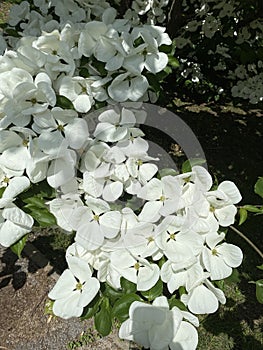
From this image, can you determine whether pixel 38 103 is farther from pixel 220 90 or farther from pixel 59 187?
pixel 220 90

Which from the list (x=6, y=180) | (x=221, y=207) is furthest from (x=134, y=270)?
(x=6, y=180)

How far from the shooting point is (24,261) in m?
3.21

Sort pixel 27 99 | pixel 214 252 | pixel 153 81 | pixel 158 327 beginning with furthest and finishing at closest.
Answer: pixel 153 81 → pixel 27 99 → pixel 214 252 → pixel 158 327

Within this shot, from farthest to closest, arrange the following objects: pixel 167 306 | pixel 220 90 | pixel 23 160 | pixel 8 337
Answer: pixel 220 90, pixel 8 337, pixel 23 160, pixel 167 306

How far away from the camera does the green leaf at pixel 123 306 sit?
4.49 feet

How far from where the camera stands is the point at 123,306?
54.0 inches

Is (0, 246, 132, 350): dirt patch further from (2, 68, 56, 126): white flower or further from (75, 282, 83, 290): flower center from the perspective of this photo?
(2, 68, 56, 126): white flower

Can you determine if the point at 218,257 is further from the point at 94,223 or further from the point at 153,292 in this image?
the point at 94,223

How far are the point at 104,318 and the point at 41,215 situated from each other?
341mm

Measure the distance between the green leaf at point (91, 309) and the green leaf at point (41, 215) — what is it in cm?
25

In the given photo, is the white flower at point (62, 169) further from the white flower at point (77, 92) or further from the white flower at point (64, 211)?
the white flower at point (77, 92)

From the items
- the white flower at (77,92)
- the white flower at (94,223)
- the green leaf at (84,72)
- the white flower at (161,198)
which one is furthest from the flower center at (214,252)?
the green leaf at (84,72)

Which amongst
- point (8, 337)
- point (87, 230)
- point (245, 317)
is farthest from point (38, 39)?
point (245, 317)

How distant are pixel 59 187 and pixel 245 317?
1973 millimetres
